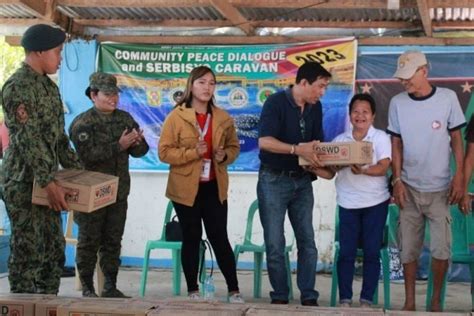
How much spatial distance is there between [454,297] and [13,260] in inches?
151

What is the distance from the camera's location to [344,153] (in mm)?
4570

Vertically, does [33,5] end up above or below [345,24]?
below

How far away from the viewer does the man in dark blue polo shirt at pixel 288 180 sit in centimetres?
481

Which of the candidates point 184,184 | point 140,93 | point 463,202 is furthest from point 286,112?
point 140,93

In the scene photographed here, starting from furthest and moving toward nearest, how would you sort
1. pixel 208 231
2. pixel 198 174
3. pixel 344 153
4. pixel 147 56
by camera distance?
pixel 147 56 < pixel 208 231 < pixel 198 174 < pixel 344 153

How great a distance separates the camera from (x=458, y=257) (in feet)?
17.8

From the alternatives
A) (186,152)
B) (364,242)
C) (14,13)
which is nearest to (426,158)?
(364,242)

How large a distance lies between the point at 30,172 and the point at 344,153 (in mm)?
1860

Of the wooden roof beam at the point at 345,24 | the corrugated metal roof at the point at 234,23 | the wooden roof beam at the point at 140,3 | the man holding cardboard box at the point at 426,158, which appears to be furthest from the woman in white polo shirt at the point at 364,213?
the wooden roof beam at the point at 345,24

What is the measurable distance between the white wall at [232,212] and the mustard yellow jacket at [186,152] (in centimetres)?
259

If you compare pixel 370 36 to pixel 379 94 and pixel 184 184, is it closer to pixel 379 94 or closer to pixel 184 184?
pixel 379 94

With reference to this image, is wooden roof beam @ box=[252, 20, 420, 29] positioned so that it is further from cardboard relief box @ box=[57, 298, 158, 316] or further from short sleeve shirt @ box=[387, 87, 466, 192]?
cardboard relief box @ box=[57, 298, 158, 316]

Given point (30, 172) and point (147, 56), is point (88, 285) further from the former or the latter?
point (147, 56)

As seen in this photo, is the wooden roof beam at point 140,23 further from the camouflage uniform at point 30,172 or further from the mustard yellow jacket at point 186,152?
the camouflage uniform at point 30,172
